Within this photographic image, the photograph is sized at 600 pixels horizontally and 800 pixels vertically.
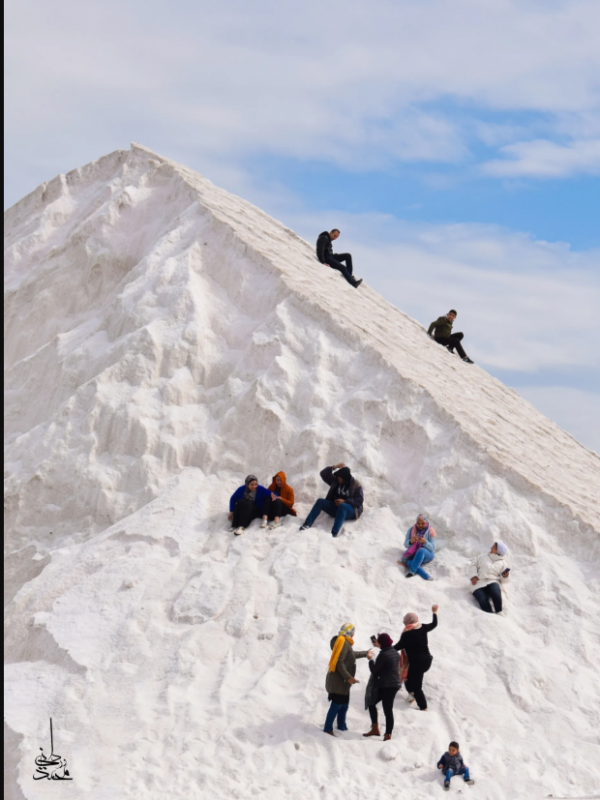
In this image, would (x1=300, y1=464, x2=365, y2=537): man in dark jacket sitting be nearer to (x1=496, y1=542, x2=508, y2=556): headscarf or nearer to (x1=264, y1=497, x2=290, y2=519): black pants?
(x1=264, y1=497, x2=290, y2=519): black pants

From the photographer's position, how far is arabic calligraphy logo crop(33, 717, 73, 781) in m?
8.80

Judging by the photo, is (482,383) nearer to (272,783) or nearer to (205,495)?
(205,495)

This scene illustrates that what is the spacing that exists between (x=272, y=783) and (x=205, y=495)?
15.9ft

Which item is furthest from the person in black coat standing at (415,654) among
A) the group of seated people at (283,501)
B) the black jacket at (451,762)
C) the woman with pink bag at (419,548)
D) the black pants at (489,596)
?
the group of seated people at (283,501)

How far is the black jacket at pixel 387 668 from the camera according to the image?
905 cm

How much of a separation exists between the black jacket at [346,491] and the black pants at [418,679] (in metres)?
A: 2.90

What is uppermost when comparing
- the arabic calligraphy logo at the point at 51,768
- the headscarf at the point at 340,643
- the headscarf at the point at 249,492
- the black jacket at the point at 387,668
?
the headscarf at the point at 249,492

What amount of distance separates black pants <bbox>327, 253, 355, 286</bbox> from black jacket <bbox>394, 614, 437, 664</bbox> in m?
9.29

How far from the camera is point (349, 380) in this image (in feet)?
45.1

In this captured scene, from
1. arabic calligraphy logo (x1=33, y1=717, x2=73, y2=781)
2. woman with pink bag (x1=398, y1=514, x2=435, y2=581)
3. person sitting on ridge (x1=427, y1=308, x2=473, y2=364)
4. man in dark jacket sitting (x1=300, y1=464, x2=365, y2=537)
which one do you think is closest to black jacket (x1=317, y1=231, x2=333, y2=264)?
person sitting on ridge (x1=427, y1=308, x2=473, y2=364)

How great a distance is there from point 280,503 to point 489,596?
3.12m

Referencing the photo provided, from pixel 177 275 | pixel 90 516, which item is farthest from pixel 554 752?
pixel 177 275

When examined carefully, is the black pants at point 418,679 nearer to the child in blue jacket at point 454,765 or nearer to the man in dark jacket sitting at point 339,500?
the child in blue jacket at point 454,765

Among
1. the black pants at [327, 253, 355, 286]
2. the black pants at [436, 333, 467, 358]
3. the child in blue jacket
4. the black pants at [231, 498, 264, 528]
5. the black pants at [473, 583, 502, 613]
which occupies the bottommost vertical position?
the child in blue jacket
